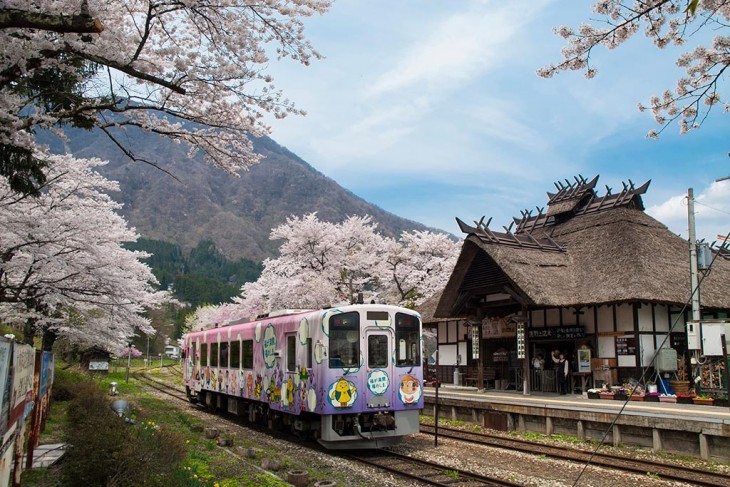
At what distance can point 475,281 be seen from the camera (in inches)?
795

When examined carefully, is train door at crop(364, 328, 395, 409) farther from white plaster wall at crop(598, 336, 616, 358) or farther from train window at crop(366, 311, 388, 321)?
white plaster wall at crop(598, 336, 616, 358)

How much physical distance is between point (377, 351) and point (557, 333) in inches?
374

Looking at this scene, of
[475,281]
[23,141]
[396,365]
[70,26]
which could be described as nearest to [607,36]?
[70,26]

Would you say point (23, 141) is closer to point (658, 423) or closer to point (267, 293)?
point (658, 423)

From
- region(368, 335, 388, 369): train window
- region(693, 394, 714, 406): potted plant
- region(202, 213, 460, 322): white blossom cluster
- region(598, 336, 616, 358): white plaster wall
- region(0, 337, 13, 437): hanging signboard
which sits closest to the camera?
region(0, 337, 13, 437): hanging signboard

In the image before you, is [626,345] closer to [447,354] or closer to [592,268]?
[592,268]

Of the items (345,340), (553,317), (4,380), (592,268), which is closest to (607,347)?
(553,317)

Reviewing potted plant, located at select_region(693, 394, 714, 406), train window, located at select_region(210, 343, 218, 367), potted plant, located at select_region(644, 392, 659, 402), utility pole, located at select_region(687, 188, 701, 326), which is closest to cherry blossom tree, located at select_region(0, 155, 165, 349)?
train window, located at select_region(210, 343, 218, 367)

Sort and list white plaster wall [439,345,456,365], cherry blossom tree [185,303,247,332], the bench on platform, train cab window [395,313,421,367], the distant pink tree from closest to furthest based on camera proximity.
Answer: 1. train cab window [395,313,421,367]
2. the bench on platform
3. white plaster wall [439,345,456,365]
4. cherry blossom tree [185,303,247,332]
5. the distant pink tree

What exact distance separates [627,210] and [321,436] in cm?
1567

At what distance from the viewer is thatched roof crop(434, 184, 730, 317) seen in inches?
677

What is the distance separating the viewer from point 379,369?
11297 millimetres

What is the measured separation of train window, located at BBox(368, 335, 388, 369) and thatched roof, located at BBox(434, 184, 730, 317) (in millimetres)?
7467

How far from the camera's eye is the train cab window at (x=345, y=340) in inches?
432
